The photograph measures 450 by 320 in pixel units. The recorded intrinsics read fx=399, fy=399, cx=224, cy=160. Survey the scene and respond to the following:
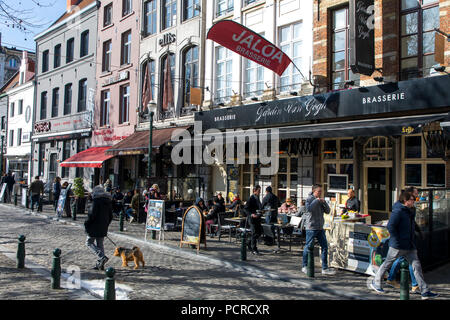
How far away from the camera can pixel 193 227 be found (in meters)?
9.73

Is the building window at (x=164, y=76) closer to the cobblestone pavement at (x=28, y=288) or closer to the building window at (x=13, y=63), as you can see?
the cobblestone pavement at (x=28, y=288)

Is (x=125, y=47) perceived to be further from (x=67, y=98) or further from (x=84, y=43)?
(x=67, y=98)

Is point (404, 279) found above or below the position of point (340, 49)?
below

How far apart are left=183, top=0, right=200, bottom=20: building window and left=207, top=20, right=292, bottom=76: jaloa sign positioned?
6.83 m

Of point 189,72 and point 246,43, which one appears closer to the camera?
point 246,43

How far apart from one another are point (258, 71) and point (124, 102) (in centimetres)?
990

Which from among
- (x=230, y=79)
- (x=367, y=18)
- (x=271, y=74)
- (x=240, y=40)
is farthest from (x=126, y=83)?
(x=367, y=18)

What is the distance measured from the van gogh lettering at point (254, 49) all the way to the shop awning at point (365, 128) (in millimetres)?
2228

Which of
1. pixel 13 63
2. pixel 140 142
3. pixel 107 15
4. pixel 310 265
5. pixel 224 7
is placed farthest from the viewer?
pixel 13 63

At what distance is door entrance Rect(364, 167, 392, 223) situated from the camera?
36.8 ft

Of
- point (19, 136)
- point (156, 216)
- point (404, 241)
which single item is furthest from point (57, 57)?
point (404, 241)
